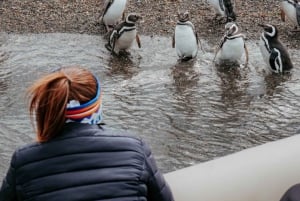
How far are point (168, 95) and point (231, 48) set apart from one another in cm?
119

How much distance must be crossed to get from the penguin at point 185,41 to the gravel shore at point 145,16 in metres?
0.67

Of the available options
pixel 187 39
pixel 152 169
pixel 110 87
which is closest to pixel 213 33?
pixel 187 39

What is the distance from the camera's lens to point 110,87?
18.7ft

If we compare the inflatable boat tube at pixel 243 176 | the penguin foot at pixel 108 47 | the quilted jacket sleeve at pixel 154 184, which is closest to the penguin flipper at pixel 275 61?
the penguin foot at pixel 108 47

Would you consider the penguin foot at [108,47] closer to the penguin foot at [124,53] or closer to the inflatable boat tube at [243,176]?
the penguin foot at [124,53]

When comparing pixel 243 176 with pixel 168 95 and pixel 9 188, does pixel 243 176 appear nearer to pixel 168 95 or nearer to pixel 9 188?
pixel 9 188

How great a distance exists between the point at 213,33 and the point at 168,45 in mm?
688

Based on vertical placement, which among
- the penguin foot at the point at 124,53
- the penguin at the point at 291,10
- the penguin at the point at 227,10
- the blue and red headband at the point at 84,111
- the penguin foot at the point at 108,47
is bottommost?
the penguin foot at the point at 108,47

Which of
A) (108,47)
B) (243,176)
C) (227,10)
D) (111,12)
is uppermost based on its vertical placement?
(243,176)

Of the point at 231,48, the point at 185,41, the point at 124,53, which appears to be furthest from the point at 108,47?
the point at 231,48

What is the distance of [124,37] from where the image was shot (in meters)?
6.70

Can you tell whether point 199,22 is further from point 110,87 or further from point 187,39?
point 110,87

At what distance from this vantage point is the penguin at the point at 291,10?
7.38m

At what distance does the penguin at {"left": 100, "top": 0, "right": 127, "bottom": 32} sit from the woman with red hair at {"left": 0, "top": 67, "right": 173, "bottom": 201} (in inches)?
217
